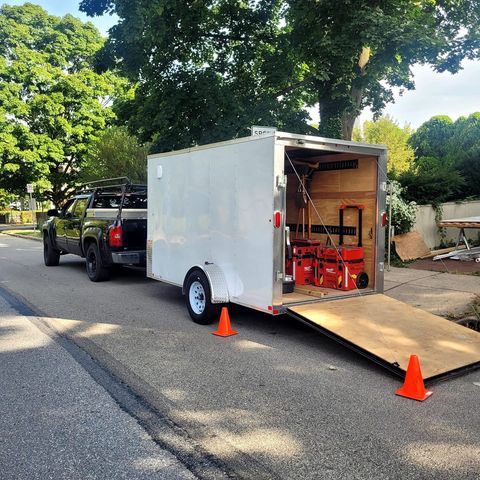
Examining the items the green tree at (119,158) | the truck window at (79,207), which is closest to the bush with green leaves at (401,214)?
the truck window at (79,207)

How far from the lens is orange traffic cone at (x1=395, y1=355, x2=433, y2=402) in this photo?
172 inches

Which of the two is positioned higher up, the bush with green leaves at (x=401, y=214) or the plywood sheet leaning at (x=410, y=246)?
the bush with green leaves at (x=401, y=214)

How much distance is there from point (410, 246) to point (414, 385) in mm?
9103

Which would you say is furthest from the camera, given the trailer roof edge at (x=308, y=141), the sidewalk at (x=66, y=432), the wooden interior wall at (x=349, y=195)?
the wooden interior wall at (x=349, y=195)

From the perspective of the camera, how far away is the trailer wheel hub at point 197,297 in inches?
279

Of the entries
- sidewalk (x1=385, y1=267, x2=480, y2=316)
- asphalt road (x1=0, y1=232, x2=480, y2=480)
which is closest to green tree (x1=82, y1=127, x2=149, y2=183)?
sidewalk (x1=385, y1=267, x2=480, y2=316)

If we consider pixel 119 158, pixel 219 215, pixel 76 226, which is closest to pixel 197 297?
pixel 219 215

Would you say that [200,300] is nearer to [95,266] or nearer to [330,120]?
[95,266]

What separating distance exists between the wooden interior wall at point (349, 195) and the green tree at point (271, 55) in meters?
4.05

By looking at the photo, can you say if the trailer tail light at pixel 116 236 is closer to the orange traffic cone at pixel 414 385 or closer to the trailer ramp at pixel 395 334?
the trailer ramp at pixel 395 334

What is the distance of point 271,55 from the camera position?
45.6ft

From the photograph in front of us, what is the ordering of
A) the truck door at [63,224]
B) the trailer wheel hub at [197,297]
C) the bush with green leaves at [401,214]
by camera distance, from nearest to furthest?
the trailer wheel hub at [197,297] → the truck door at [63,224] → the bush with green leaves at [401,214]

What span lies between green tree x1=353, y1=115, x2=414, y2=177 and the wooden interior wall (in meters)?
22.1

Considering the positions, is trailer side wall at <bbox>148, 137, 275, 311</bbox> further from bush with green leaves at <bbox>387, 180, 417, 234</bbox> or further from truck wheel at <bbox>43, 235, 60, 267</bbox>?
bush with green leaves at <bbox>387, 180, 417, 234</bbox>
